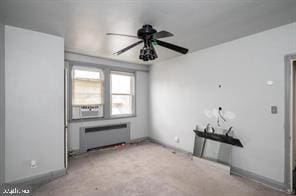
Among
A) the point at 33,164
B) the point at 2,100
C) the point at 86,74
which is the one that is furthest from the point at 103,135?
the point at 2,100

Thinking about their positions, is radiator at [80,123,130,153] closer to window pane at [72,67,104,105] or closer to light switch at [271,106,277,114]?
window pane at [72,67,104,105]

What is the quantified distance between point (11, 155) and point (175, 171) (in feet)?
9.20

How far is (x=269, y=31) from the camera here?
268cm

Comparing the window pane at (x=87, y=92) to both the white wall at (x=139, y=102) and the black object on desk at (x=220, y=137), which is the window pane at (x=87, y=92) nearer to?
the white wall at (x=139, y=102)

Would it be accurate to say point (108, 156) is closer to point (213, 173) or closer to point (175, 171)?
point (175, 171)

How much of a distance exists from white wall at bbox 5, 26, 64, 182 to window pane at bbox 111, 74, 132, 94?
76.9 inches

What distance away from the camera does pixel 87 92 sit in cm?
429

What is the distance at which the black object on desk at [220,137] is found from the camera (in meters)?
3.03

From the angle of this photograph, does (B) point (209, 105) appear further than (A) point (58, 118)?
Yes

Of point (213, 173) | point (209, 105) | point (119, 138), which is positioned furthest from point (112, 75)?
point (213, 173)

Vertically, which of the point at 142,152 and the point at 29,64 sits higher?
the point at 29,64

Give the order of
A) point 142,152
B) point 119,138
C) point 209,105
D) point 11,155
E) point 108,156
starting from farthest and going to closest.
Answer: point 119,138 → point 142,152 → point 108,156 → point 209,105 → point 11,155

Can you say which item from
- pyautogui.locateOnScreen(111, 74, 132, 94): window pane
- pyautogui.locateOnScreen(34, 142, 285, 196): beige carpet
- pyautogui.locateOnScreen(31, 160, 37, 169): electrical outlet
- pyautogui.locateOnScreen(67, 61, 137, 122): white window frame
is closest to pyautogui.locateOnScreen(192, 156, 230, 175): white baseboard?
pyautogui.locateOnScreen(34, 142, 285, 196): beige carpet

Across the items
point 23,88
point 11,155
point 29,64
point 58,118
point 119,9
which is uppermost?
point 119,9
